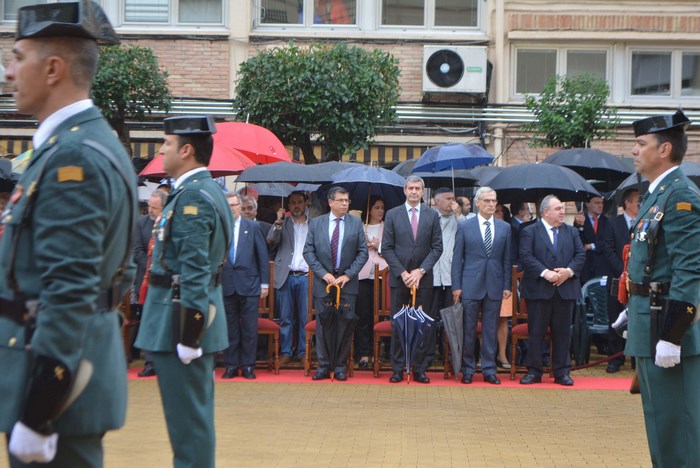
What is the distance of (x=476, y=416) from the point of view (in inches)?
379

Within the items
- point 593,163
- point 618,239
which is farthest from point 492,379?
point 593,163

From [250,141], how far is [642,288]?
912 centimetres

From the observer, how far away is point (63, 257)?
3266 mm

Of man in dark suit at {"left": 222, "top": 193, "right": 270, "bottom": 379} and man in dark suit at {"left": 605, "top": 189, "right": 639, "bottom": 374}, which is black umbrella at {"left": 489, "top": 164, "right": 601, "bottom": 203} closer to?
man in dark suit at {"left": 605, "top": 189, "right": 639, "bottom": 374}

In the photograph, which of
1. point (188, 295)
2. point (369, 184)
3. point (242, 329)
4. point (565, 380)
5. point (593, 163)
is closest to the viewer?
point (188, 295)

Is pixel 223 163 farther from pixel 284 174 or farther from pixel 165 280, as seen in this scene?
pixel 165 280

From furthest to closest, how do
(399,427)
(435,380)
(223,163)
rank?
(223,163)
(435,380)
(399,427)

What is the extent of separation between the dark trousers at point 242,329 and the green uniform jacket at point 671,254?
22.1ft

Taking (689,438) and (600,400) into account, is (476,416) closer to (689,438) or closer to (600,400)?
(600,400)

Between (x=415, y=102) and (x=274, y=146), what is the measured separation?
706 cm

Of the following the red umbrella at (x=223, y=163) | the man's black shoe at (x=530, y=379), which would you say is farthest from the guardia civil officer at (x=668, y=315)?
the red umbrella at (x=223, y=163)

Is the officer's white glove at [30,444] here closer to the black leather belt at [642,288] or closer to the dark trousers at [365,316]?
the black leather belt at [642,288]

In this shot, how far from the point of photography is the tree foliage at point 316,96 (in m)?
17.1

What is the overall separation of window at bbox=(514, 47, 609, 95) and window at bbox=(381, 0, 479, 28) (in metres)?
1.22
